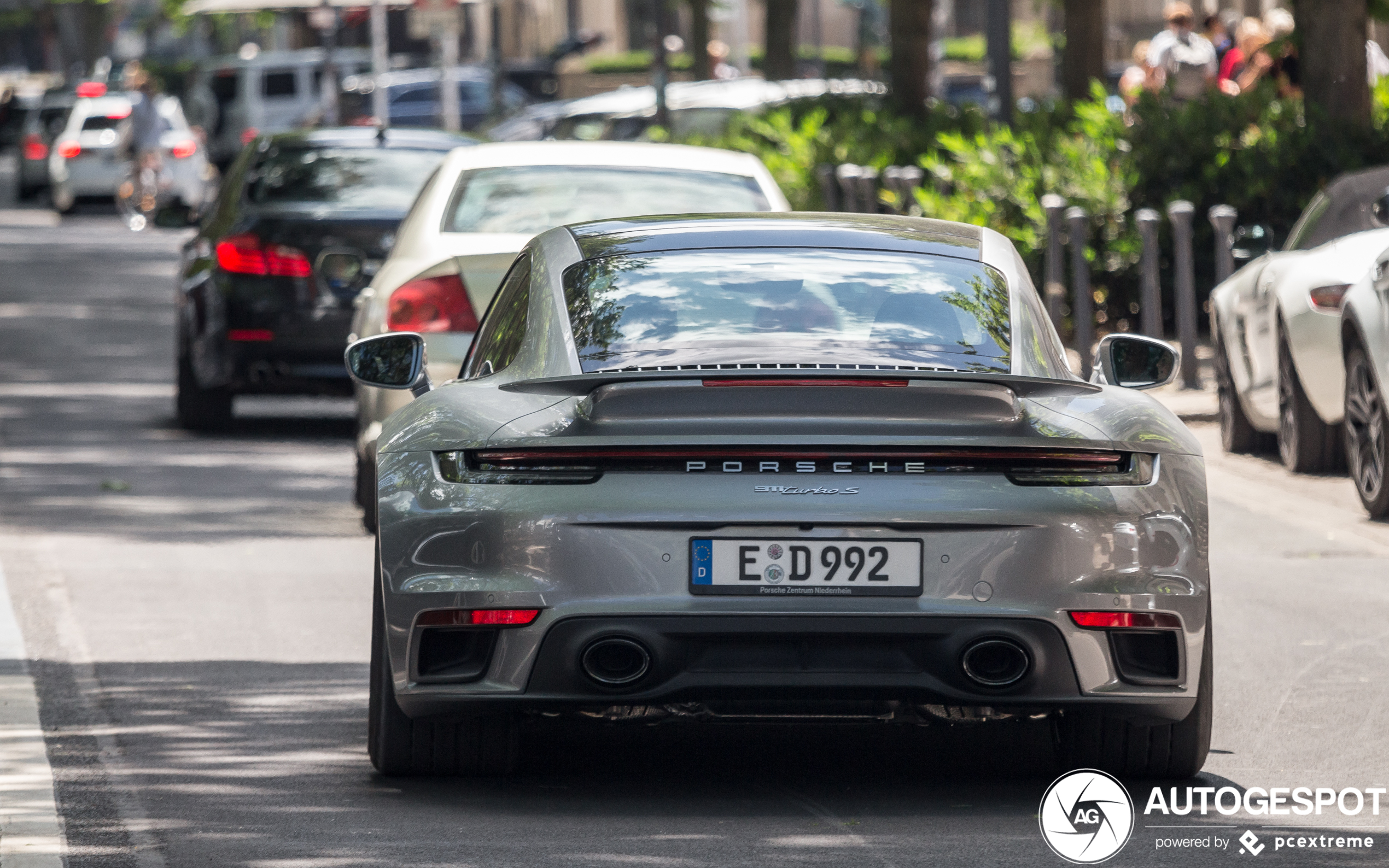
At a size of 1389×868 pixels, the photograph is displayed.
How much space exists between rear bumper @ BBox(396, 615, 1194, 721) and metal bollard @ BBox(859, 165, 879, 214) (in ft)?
49.4

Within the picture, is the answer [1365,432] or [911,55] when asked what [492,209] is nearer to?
[1365,432]

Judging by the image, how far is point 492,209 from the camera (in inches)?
435

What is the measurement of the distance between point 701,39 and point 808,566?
3640 cm

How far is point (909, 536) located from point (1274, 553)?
5184 mm

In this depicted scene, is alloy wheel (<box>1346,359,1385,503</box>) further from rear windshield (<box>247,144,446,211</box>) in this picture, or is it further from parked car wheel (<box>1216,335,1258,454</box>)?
rear windshield (<box>247,144,446,211</box>)

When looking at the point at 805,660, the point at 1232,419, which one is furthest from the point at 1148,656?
the point at 1232,419

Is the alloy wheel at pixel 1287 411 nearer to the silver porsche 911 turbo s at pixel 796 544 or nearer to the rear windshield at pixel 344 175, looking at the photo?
the rear windshield at pixel 344 175

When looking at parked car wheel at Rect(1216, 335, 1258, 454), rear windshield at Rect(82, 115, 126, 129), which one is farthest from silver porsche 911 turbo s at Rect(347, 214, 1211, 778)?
rear windshield at Rect(82, 115, 126, 129)

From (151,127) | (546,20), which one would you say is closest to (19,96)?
(546,20)

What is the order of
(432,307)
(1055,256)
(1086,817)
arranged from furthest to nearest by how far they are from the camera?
(1055,256) < (432,307) < (1086,817)

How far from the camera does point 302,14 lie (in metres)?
65.8

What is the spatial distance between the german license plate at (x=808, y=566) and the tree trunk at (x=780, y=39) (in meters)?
29.5

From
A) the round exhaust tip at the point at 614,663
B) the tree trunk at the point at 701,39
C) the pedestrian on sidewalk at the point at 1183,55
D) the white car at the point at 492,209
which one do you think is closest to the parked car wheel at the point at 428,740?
the round exhaust tip at the point at 614,663

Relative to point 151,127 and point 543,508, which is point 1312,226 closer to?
point 543,508
